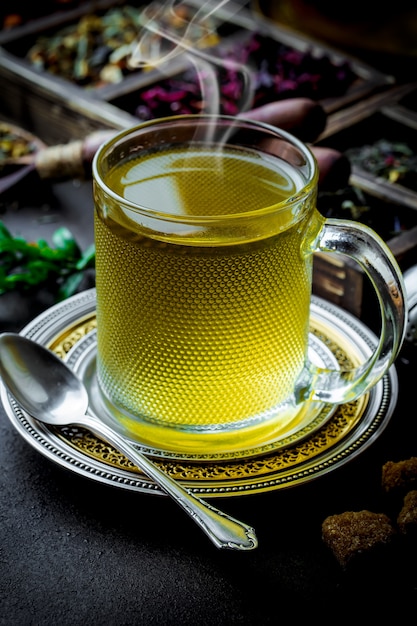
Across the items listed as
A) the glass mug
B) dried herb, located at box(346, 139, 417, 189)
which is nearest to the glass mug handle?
the glass mug

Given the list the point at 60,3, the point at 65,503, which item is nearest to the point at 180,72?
the point at 60,3

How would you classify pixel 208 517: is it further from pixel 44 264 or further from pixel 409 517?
pixel 44 264

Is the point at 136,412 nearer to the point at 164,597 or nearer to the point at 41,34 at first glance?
the point at 164,597

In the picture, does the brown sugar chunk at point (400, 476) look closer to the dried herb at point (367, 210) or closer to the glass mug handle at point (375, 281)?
the glass mug handle at point (375, 281)

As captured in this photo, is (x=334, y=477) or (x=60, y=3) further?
(x=60, y=3)

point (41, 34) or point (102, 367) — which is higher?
point (102, 367)

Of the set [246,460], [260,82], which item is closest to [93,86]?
[260,82]

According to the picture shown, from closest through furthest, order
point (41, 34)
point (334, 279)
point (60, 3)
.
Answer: point (334, 279)
point (41, 34)
point (60, 3)

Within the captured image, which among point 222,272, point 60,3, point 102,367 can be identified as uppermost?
point 222,272
